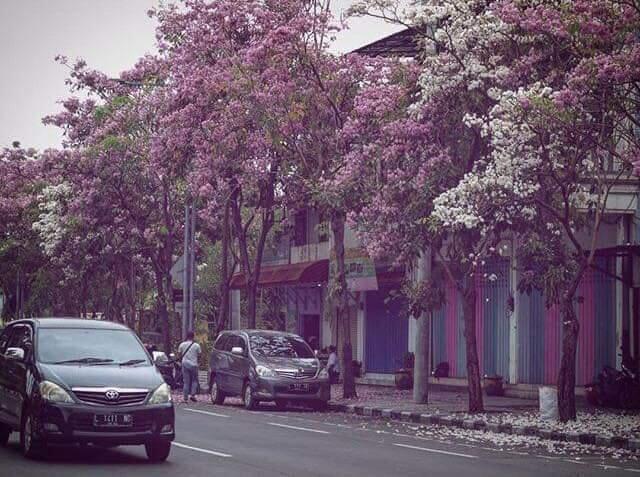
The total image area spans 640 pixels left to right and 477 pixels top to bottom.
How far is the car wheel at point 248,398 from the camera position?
28.1 m

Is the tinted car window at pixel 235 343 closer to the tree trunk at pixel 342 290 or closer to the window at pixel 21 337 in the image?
the tree trunk at pixel 342 290

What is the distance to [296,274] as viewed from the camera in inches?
1700

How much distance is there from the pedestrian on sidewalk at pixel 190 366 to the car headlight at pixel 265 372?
10.2ft

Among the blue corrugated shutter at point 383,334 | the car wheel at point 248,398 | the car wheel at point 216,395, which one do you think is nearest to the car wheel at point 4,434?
the car wheel at point 248,398

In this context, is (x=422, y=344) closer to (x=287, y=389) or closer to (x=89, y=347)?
(x=287, y=389)

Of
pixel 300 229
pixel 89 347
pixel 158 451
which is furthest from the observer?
pixel 300 229

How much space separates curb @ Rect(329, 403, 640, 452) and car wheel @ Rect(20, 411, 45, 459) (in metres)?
9.57

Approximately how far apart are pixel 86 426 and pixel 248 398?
1390 cm

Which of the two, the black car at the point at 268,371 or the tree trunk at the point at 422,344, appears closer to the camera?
the black car at the point at 268,371

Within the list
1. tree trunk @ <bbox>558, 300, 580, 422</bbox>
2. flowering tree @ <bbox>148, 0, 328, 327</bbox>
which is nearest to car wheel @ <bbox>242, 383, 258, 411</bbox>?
flowering tree @ <bbox>148, 0, 328, 327</bbox>

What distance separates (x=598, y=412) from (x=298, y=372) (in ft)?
22.3

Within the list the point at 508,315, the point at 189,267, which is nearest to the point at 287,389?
the point at 508,315

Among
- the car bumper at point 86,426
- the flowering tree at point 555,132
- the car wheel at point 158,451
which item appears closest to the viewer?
the car bumper at point 86,426

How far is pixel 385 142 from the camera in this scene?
2641 centimetres
